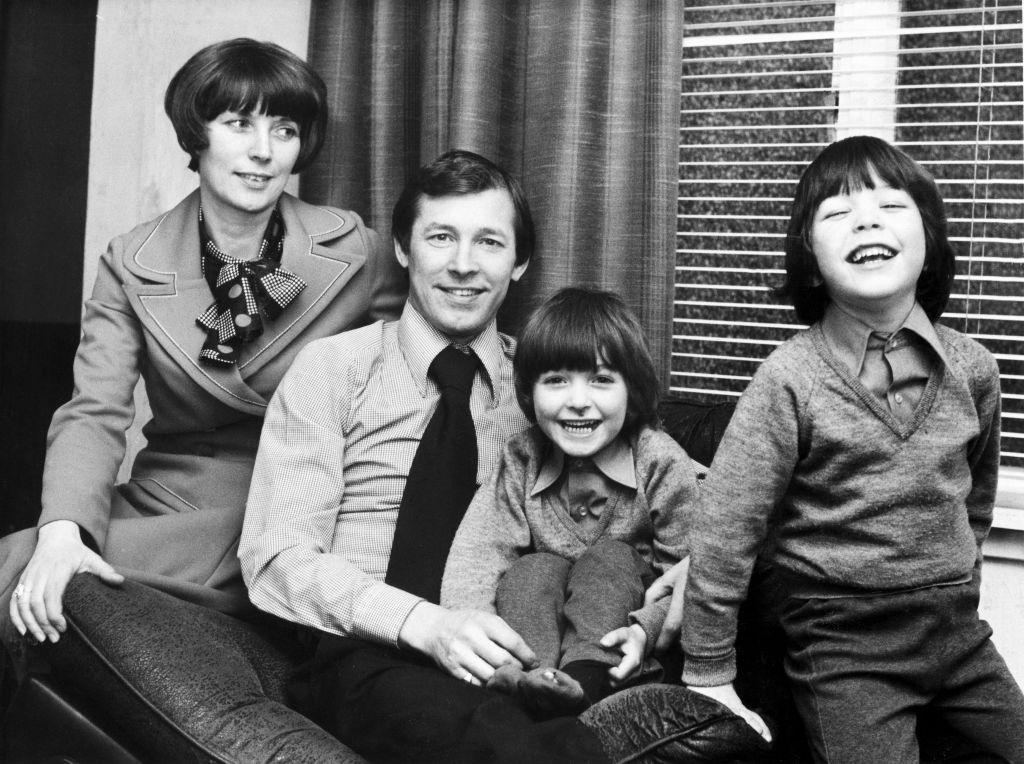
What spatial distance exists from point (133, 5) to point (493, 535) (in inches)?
66.8

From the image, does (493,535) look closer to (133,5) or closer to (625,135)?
(625,135)

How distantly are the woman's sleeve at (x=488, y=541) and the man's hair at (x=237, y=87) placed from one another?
78 centimetres

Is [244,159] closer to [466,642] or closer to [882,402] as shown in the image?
[466,642]

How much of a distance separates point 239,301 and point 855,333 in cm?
106

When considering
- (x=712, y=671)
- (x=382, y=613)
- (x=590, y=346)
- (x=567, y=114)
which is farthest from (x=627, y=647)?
(x=567, y=114)

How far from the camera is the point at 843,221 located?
134 cm

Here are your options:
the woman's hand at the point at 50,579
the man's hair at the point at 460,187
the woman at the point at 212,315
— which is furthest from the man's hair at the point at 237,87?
the woman's hand at the point at 50,579

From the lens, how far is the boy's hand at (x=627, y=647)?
1.39m

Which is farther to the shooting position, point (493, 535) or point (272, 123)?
point (272, 123)

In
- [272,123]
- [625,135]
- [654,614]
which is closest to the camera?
[654,614]

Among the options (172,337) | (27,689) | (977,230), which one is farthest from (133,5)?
(977,230)

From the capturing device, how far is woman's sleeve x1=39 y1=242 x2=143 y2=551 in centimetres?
167

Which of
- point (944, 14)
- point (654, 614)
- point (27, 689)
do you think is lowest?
point (27, 689)

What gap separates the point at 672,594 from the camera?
150cm
